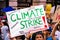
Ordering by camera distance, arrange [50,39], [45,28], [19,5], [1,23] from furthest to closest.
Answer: [19,5] → [1,23] → [45,28] → [50,39]

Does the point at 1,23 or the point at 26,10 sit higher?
the point at 26,10

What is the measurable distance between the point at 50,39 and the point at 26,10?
1235 millimetres

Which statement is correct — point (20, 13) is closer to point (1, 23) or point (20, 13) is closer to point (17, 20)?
point (17, 20)

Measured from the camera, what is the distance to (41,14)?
710cm

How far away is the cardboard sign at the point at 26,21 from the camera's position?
6.88 m

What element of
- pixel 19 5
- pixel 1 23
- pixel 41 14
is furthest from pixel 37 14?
pixel 19 5

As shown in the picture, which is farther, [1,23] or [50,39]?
[1,23]

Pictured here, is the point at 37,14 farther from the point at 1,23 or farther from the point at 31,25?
the point at 1,23

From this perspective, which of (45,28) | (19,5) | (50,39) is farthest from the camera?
(19,5)

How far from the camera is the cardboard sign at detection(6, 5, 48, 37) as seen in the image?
688 cm

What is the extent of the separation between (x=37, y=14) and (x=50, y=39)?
3.59ft

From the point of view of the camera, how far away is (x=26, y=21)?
23.1 feet

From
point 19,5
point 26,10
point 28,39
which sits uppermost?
point 26,10

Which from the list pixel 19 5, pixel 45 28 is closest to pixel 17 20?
pixel 45 28
